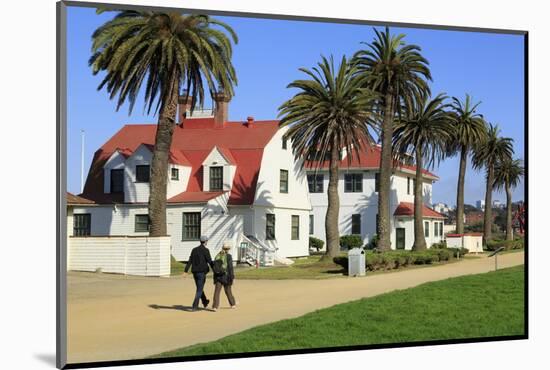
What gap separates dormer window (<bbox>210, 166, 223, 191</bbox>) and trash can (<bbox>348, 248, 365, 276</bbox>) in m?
6.73

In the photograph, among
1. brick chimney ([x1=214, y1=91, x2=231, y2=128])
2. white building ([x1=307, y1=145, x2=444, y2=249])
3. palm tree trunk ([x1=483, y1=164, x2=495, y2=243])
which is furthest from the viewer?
white building ([x1=307, y1=145, x2=444, y2=249])

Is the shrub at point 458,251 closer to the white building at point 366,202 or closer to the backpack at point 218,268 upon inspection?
the white building at point 366,202

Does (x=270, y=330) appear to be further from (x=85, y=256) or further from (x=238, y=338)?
(x=85, y=256)

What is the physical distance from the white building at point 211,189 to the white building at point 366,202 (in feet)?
2.05

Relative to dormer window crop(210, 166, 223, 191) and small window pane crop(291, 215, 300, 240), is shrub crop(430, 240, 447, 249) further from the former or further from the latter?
dormer window crop(210, 166, 223, 191)

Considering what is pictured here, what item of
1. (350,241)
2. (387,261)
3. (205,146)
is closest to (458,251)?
(350,241)

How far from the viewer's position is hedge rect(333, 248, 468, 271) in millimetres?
28422

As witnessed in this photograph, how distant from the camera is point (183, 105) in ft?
77.8

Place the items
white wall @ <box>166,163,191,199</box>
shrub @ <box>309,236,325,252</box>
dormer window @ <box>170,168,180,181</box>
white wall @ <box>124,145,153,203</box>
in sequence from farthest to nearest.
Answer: shrub @ <box>309,236,325,252</box> → dormer window @ <box>170,168,180,181</box> → white wall @ <box>166,163,191,199</box> → white wall @ <box>124,145,153,203</box>

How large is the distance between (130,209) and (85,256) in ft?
18.9

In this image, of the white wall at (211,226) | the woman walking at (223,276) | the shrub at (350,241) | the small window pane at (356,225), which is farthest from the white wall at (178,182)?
the woman walking at (223,276)

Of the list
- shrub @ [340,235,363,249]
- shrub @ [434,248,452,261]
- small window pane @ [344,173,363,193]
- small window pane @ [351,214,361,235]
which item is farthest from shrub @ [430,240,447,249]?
small window pane @ [344,173,363,193]

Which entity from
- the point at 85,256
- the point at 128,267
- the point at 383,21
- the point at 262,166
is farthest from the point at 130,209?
the point at 383,21

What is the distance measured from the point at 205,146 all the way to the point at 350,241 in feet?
30.0
